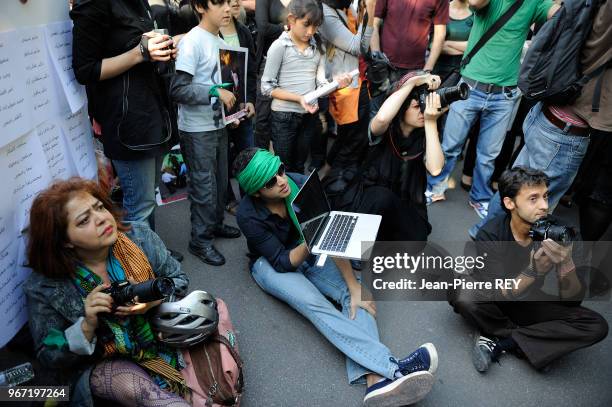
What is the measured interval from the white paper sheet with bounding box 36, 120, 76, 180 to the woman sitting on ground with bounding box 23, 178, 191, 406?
0.17m

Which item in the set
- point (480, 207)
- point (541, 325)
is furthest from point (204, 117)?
point (480, 207)

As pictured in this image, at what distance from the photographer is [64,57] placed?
1.79m

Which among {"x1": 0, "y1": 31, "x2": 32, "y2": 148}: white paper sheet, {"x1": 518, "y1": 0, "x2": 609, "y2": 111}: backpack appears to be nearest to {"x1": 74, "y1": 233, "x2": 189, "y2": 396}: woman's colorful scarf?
{"x1": 0, "y1": 31, "x2": 32, "y2": 148}: white paper sheet

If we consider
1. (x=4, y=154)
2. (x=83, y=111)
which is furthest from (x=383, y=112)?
(x=4, y=154)

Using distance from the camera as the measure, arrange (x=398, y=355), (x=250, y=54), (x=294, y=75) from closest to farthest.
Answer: (x=398, y=355)
(x=250, y=54)
(x=294, y=75)

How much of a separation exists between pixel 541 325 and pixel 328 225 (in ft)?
3.85

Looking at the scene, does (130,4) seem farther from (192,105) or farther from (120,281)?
(120,281)

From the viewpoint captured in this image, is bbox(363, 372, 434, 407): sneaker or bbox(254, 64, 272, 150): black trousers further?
bbox(254, 64, 272, 150): black trousers

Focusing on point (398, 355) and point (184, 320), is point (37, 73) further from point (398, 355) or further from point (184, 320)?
point (398, 355)

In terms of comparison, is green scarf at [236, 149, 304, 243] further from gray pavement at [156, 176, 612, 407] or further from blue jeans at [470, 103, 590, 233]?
blue jeans at [470, 103, 590, 233]

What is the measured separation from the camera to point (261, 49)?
3.45 meters

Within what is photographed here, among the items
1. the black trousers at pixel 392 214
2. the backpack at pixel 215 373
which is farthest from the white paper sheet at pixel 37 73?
the black trousers at pixel 392 214

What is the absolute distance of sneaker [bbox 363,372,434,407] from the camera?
176 cm

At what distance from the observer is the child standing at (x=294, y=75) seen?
2.71 meters
